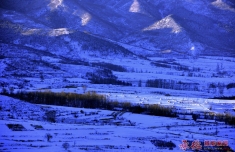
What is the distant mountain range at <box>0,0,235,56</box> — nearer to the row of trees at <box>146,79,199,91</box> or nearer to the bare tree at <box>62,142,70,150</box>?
the row of trees at <box>146,79,199,91</box>

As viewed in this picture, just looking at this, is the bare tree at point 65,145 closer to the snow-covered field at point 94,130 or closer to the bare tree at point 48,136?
the snow-covered field at point 94,130

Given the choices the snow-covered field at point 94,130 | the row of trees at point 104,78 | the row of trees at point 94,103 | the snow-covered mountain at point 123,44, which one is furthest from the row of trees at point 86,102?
the row of trees at point 104,78

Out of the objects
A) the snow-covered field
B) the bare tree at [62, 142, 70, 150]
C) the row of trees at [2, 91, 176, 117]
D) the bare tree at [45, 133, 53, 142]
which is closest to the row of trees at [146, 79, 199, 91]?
the row of trees at [2, 91, 176, 117]

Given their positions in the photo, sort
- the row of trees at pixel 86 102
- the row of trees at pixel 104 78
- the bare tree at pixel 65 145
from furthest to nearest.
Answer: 1. the row of trees at pixel 104 78
2. the row of trees at pixel 86 102
3. the bare tree at pixel 65 145

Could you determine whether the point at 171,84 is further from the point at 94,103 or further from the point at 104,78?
the point at 94,103

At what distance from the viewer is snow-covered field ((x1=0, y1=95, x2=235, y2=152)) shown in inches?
680

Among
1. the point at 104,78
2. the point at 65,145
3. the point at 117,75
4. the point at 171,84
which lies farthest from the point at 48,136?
the point at 117,75

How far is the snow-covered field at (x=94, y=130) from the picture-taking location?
17266 mm

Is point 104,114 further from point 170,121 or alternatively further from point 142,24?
point 142,24

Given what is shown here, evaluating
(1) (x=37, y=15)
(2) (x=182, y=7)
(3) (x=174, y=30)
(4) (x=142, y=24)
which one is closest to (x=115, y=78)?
(3) (x=174, y=30)

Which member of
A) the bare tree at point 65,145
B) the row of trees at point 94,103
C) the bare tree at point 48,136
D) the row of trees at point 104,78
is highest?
the row of trees at point 104,78

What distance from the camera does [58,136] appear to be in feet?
59.9

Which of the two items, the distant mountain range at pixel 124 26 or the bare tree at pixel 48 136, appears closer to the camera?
the bare tree at pixel 48 136

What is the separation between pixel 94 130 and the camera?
19.9m
